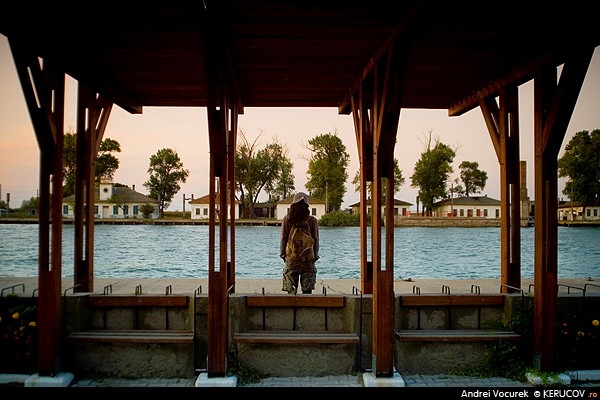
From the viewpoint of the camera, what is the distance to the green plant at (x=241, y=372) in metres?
5.09

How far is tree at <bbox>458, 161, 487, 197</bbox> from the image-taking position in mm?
76375

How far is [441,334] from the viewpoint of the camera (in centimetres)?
538

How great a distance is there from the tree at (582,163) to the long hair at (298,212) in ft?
165

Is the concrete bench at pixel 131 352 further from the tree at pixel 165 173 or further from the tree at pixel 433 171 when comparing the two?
the tree at pixel 165 173

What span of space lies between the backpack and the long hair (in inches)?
2.4

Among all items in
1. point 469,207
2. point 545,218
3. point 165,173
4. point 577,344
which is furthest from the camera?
point 469,207

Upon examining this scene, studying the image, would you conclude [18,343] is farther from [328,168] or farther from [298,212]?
[328,168]

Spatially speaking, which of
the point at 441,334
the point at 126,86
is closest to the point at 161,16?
the point at 126,86

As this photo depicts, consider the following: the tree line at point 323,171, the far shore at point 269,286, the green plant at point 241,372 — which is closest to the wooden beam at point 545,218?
the far shore at point 269,286

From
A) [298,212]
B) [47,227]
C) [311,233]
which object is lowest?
[311,233]

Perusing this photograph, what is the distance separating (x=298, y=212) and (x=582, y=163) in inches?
2137

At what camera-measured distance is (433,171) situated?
2206 inches

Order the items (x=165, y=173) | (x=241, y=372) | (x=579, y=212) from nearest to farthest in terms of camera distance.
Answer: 1. (x=241, y=372)
2. (x=165, y=173)
3. (x=579, y=212)

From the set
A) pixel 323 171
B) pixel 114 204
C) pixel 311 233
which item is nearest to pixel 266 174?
pixel 323 171
